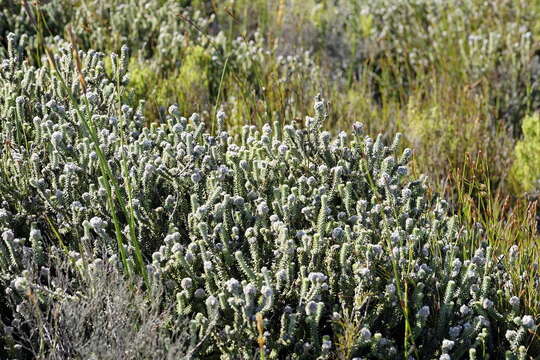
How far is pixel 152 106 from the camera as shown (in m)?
4.02

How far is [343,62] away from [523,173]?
207 centimetres

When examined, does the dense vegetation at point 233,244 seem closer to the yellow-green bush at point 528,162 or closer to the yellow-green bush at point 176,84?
the yellow-green bush at point 528,162

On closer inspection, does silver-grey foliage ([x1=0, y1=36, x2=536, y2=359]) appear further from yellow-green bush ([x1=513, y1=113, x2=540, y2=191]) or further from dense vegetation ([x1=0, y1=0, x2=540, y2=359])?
yellow-green bush ([x1=513, y1=113, x2=540, y2=191])

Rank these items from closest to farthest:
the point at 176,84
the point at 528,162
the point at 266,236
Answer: the point at 266,236 → the point at 528,162 → the point at 176,84

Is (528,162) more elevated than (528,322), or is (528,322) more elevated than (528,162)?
(528,322)

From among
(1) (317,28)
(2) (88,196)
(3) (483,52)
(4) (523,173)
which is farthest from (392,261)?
(1) (317,28)

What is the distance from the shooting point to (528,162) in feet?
12.9

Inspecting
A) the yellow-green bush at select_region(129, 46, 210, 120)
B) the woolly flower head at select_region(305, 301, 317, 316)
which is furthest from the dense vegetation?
the yellow-green bush at select_region(129, 46, 210, 120)

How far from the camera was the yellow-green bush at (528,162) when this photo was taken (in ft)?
12.8

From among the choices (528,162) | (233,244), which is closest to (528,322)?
(233,244)

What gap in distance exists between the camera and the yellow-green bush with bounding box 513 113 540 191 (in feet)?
12.8

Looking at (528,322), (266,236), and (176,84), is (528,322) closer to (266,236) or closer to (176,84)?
(266,236)

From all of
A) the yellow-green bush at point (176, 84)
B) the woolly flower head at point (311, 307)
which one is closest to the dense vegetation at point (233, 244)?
the woolly flower head at point (311, 307)

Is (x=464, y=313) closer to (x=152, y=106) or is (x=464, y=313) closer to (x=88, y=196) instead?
(x=88, y=196)
